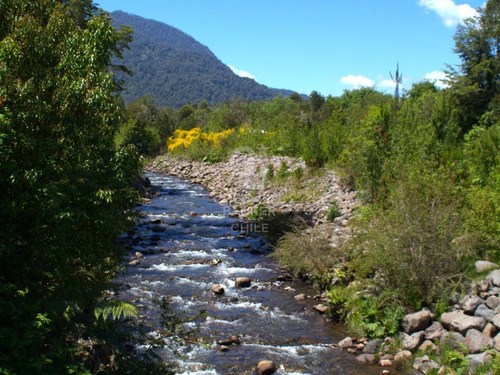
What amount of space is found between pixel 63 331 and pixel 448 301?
5741mm

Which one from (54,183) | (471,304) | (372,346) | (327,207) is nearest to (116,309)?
(54,183)

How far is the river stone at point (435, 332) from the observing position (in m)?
7.03

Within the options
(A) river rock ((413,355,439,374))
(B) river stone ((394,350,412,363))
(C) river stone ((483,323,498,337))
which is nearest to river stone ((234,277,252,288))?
(B) river stone ((394,350,412,363))

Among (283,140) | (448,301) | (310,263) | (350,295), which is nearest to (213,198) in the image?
(283,140)

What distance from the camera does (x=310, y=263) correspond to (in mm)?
10281

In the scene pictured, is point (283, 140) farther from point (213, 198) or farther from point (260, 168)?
point (213, 198)

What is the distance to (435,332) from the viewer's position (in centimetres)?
711

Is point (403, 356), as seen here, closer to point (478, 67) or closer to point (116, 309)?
point (116, 309)

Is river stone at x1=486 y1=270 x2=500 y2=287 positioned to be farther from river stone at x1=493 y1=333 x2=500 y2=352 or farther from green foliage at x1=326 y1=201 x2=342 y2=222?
green foliage at x1=326 y1=201 x2=342 y2=222

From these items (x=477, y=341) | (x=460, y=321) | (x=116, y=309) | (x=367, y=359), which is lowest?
(x=367, y=359)

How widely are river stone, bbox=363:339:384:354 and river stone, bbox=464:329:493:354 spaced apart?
4.41 ft

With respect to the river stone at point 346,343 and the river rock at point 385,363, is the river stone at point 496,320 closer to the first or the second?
the river rock at point 385,363

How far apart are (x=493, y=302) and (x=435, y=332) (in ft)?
3.08

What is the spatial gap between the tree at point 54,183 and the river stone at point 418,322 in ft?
14.9
